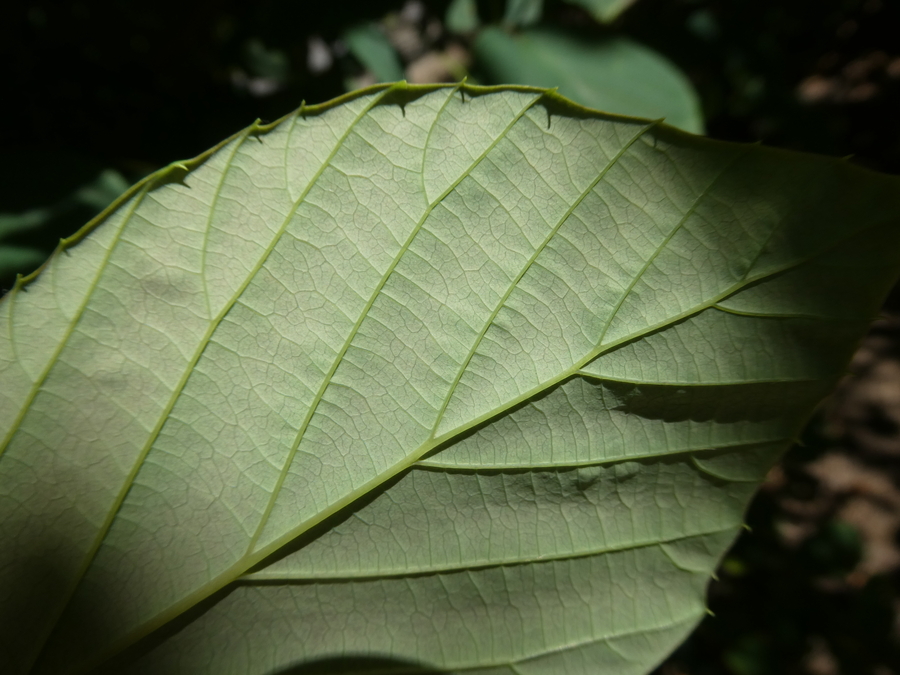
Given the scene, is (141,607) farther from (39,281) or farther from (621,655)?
(621,655)

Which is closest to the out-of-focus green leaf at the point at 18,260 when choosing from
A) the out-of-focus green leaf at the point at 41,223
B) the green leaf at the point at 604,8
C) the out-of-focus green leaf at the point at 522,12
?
the out-of-focus green leaf at the point at 41,223

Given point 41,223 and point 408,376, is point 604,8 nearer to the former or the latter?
point 408,376

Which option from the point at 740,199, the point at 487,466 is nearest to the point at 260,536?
the point at 487,466

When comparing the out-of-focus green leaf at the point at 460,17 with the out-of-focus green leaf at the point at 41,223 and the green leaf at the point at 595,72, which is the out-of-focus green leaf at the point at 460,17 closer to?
the green leaf at the point at 595,72

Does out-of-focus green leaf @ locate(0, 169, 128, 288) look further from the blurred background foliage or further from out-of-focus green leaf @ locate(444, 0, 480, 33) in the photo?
out-of-focus green leaf @ locate(444, 0, 480, 33)

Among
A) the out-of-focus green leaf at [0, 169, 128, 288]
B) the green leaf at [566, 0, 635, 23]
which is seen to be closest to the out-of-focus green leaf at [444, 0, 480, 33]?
the green leaf at [566, 0, 635, 23]
